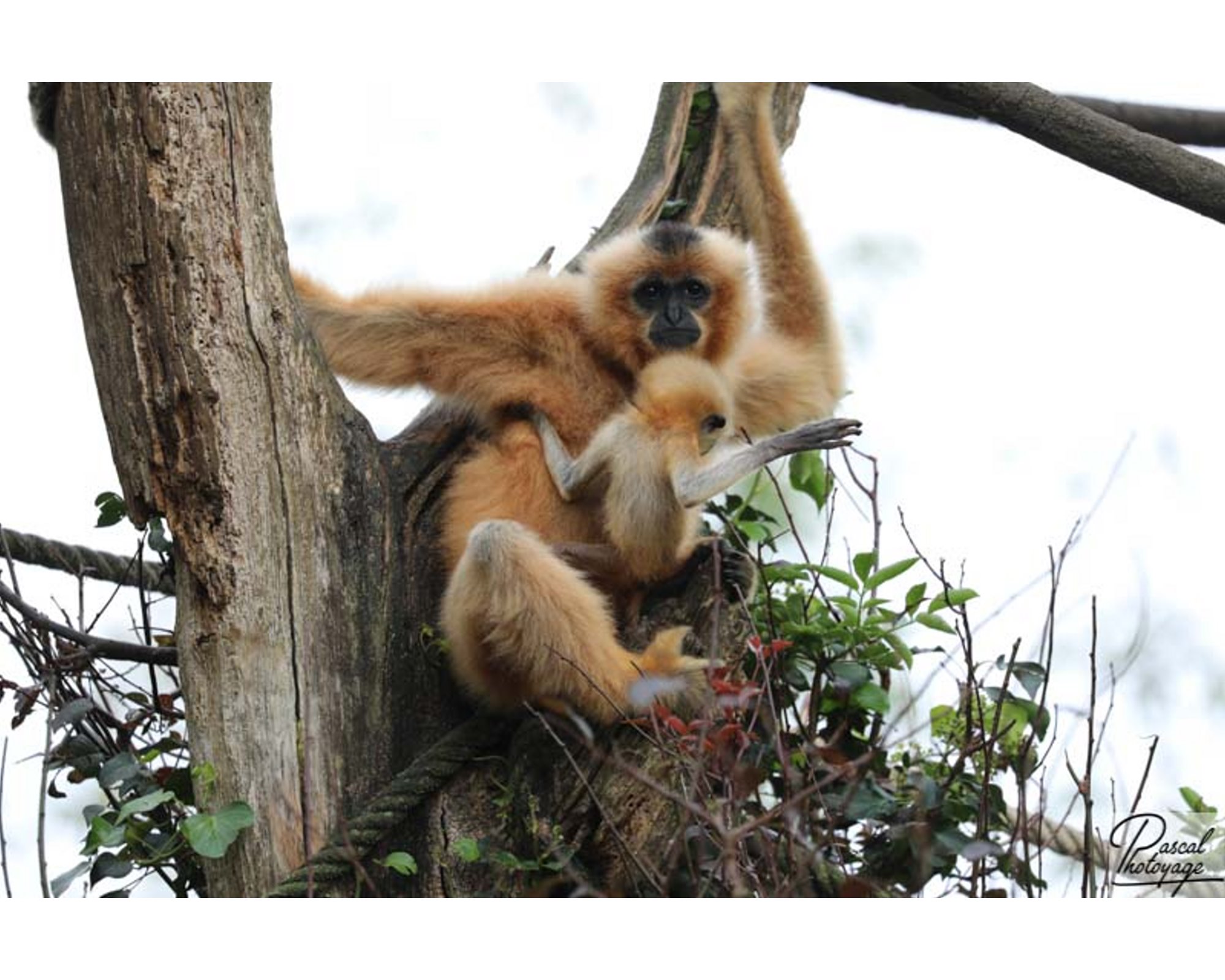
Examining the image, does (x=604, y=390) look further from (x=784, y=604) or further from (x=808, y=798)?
(x=808, y=798)

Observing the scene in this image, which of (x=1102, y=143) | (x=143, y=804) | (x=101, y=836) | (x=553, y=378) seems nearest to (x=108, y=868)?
(x=101, y=836)

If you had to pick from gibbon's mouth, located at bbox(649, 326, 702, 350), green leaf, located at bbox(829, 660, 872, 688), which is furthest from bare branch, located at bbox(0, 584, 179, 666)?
green leaf, located at bbox(829, 660, 872, 688)

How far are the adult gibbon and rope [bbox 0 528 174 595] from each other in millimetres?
871

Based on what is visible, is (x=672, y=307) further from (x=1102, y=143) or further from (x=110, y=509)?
(x=110, y=509)

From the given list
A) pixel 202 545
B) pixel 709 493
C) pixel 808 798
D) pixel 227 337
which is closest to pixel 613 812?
pixel 808 798

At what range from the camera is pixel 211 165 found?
3.42 meters

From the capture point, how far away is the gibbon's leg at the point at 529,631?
3.64m

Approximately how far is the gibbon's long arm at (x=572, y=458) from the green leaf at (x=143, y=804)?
133 cm

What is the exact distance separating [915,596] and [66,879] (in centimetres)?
224

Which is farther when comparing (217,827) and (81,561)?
(81,561)

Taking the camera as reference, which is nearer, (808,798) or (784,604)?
(808,798)

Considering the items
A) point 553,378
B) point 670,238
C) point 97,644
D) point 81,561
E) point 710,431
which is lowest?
point 97,644

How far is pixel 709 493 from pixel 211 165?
1.47 metres

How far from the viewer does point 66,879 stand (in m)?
3.36
